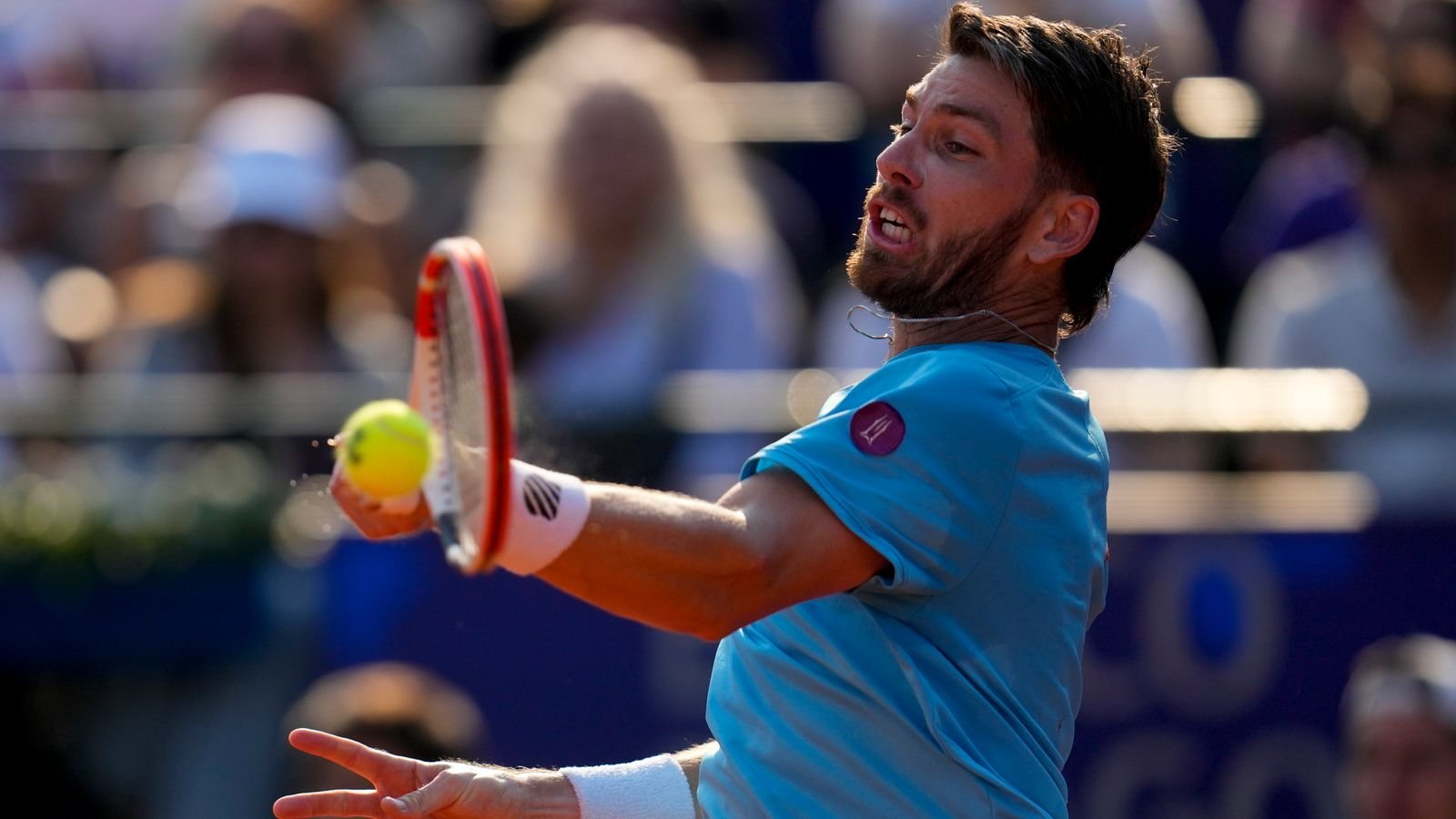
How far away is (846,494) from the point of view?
2.68 m

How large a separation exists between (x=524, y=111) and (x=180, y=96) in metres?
1.94

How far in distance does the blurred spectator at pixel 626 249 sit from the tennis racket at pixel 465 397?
3.22m

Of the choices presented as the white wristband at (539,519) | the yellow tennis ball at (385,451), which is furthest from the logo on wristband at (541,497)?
the yellow tennis ball at (385,451)

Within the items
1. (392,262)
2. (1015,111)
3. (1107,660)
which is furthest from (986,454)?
(392,262)

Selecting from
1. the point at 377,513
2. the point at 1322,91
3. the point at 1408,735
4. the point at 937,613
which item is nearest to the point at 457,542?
the point at 377,513

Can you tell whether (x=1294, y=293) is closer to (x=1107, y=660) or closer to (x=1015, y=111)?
(x=1107, y=660)

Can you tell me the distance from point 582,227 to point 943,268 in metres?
3.62

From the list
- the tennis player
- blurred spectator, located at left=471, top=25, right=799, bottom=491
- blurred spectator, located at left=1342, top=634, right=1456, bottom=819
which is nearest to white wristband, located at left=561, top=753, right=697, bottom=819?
the tennis player

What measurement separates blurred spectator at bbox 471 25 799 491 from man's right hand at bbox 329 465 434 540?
10.6 ft

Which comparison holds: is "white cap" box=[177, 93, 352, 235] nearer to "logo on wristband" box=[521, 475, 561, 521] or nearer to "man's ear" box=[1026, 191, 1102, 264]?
"man's ear" box=[1026, 191, 1102, 264]

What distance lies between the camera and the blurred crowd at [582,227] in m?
6.21

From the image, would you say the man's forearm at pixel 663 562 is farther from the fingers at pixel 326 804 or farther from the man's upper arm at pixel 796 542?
the fingers at pixel 326 804

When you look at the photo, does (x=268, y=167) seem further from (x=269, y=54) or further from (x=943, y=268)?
(x=943, y=268)

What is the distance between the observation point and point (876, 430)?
275cm
